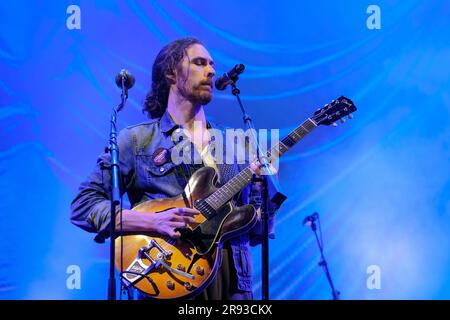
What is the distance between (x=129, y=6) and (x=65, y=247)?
176cm

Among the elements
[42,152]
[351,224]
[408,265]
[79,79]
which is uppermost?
[79,79]

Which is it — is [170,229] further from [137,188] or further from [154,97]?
[154,97]

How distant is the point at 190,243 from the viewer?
142 inches

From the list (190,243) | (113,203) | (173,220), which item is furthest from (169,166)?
(113,203)

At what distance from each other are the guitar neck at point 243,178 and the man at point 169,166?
0.10 m

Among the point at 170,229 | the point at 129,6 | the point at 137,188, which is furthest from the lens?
the point at 129,6

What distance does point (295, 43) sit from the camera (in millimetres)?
4598

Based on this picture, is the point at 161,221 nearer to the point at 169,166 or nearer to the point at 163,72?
the point at 169,166

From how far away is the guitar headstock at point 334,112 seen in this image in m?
4.03

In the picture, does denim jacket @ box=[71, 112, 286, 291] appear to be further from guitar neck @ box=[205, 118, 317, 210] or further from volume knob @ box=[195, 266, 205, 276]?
volume knob @ box=[195, 266, 205, 276]

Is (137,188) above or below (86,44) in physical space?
below

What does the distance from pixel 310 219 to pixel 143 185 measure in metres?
1.25
